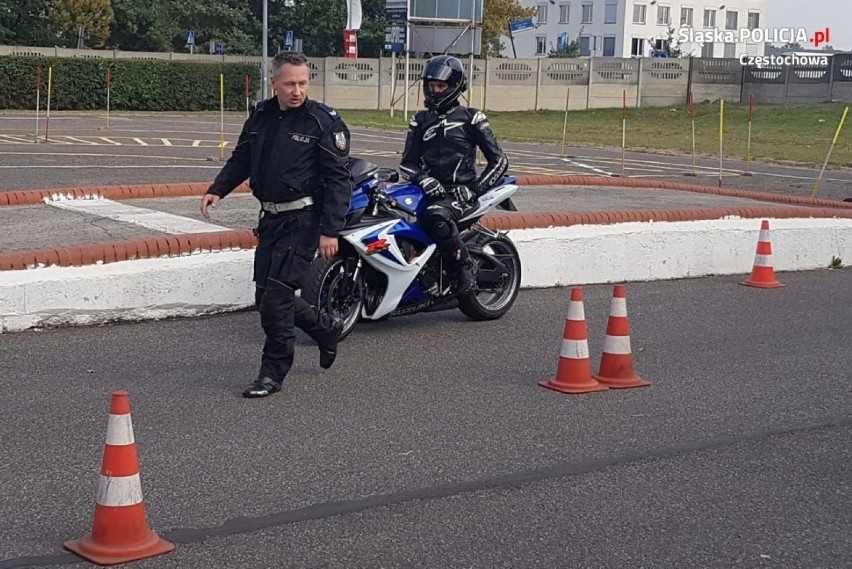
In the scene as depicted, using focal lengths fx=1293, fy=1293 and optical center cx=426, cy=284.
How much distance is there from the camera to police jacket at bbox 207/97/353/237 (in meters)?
7.25

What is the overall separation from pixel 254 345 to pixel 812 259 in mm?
7312

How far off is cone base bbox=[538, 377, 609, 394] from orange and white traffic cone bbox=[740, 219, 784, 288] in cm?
502

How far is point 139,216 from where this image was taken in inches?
484

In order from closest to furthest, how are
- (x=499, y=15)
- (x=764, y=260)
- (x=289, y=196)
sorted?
(x=289, y=196) → (x=764, y=260) → (x=499, y=15)

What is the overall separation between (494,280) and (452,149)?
3.76 ft

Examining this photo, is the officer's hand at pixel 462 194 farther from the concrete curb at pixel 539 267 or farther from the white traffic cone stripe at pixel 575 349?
the white traffic cone stripe at pixel 575 349

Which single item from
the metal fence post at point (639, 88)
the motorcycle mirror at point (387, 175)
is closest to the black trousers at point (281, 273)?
the motorcycle mirror at point (387, 175)

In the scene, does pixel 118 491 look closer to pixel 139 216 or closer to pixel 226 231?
pixel 226 231

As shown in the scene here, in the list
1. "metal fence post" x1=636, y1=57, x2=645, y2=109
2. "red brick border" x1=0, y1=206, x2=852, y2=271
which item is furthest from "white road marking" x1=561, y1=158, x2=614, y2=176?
"metal fence post" x1=636, y1=57, x2=645, y2=109

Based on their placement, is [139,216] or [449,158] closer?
[449,158]

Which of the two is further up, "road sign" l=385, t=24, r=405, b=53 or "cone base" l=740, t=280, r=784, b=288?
"road sign" l=385, t=24, r=405, b=53

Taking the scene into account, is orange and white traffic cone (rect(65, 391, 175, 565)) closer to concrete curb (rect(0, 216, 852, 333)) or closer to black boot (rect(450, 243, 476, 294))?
concrete curb (rect(0, 216, 852, 333))

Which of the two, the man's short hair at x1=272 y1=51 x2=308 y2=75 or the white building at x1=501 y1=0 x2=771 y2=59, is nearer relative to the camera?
the man's short hair at x1=272 y1=51 x2=308 y2=75

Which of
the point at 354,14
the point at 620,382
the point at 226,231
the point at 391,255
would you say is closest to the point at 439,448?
the point at 620,382
